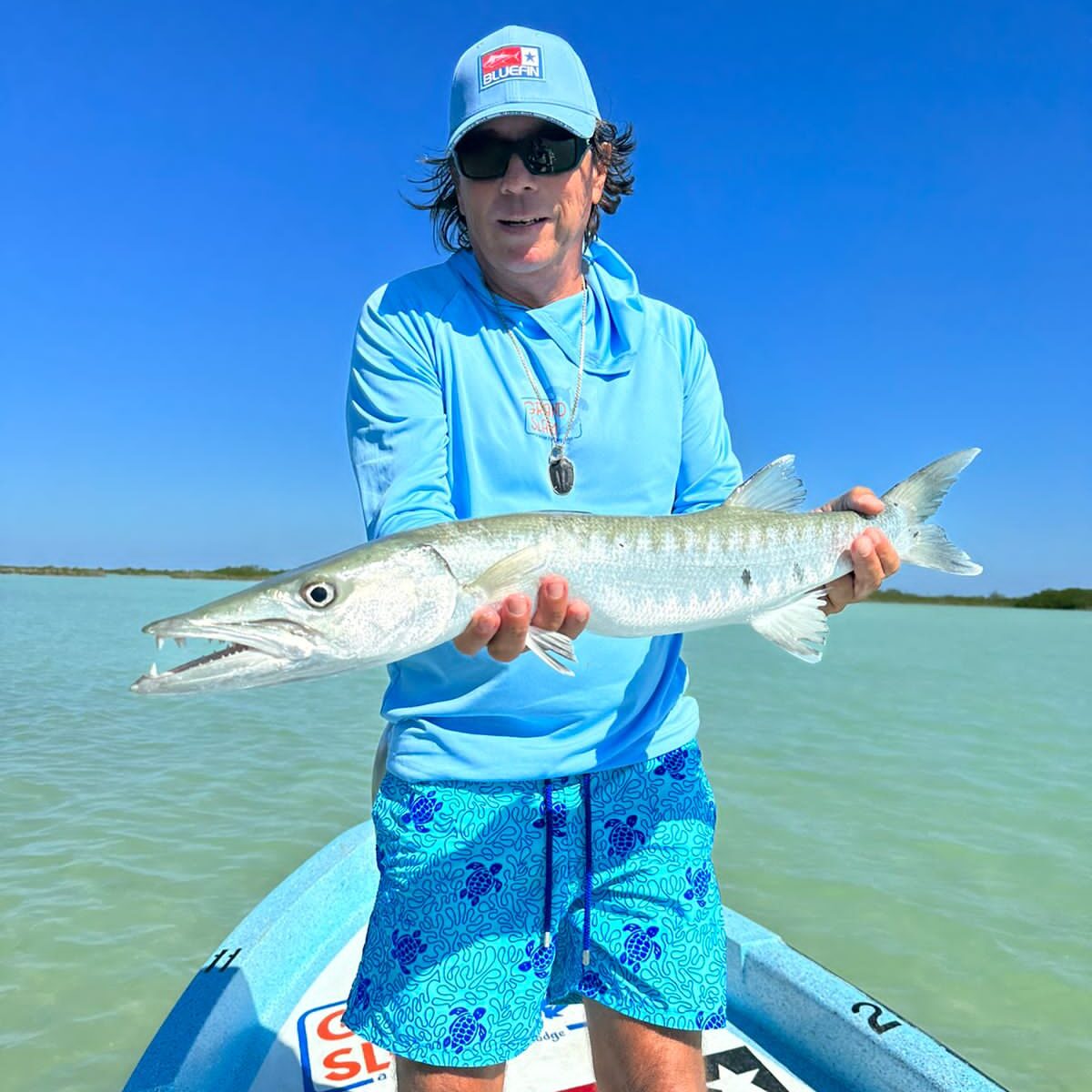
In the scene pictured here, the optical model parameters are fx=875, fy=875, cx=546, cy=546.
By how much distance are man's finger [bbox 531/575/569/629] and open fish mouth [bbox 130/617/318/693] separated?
64 cm

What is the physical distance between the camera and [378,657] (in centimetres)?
248

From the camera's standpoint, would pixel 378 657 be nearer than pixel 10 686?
Yes

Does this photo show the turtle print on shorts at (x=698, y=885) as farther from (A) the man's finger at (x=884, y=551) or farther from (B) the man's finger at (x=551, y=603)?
(A) the man's finger at (x=884, y=551)

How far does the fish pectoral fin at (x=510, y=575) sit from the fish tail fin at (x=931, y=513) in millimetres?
1705

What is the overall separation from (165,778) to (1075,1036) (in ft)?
30.1

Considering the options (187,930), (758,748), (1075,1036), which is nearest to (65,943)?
(187,930)

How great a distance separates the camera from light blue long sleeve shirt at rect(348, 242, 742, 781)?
2693 mm

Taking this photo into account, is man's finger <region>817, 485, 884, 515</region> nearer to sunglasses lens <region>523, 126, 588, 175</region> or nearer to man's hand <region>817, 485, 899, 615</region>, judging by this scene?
man's hand <region>817, 485, 899, 615</region>

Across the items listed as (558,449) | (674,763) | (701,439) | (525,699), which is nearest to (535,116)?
A: (558,449)

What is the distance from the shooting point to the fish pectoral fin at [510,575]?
2.53 metres

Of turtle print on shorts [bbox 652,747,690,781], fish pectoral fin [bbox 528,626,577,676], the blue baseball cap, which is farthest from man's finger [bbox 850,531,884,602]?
the blue baseball cap

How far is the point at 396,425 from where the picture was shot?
271cm

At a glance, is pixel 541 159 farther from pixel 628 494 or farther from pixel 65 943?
pixel 65 943

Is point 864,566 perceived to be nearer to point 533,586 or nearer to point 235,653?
point 533,586
